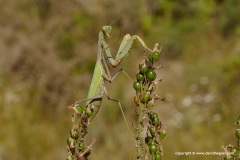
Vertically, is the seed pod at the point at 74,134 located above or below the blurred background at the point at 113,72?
below

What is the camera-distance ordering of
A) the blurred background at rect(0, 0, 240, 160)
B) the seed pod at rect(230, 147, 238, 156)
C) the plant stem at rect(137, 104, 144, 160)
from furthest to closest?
the blurred background at rect(0, 0, 240, 160) → the plant stem at rect(137, 104, 144, 160) → the seed pod at rect(230, 147, 238, 156)

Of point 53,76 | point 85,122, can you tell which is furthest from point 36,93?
point 85,122

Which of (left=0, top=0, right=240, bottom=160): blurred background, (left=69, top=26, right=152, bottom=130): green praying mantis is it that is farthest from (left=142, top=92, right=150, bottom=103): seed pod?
(left=0, top=0, right=240, bottom=160): blurred background

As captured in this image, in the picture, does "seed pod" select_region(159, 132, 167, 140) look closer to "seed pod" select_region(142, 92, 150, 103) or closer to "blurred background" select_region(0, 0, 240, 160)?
"seed pod" select_region(142, 92, 150, 103)

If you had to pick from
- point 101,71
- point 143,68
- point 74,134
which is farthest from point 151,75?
point 101,71

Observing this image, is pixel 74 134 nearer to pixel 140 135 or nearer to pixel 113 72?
pixel 140 135

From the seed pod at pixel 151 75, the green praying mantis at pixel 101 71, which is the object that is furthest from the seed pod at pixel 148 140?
the green praying mantis at pixel 101 71

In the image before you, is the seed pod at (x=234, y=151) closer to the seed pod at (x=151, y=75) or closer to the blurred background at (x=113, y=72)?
the seed pod at (x=151, y=75)

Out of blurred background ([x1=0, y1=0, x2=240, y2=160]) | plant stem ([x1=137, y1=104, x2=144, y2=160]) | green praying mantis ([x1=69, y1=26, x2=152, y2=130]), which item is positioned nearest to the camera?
plant stem ([x1=137, y1=104, x2=144, y2=160])
